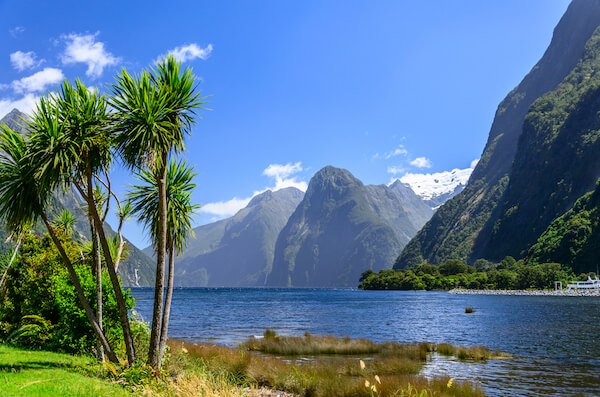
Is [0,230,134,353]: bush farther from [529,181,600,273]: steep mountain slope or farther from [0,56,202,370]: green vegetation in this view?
[529,181,600,273]: steep mountain slope

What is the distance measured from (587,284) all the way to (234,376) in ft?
511

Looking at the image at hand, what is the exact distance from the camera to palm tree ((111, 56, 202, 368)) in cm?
1630

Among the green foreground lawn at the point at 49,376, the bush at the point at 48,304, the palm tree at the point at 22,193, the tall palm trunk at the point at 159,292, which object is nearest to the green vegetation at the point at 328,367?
the tall palm trunk at the point at 159,292

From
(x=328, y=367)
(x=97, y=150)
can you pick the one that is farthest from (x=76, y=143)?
(x=328, y=367)

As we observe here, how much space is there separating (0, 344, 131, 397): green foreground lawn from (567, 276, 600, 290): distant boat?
153000 mm

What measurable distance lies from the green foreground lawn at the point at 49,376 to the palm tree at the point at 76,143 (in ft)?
6.53

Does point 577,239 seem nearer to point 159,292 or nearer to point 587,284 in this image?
point 587,284

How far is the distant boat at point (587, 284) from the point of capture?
145 m

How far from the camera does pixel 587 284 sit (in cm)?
15112

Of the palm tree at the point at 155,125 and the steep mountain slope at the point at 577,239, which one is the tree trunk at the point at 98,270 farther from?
the steep mountain slope at the point at 577,239

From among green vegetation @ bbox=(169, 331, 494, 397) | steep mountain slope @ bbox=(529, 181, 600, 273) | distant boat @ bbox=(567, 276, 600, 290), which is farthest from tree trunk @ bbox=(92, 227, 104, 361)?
steep mountain slope @ bbox=(529, 181, 600, 273)

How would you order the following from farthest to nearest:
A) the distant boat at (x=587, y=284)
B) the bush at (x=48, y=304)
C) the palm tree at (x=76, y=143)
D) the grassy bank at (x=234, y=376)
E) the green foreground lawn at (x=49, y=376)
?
the distant boat at (x=587, y=284)
the bush at (x=48, y=304)
the palm tree at (x=76, y=143)
the grassy bank at (x=234, y=376)
the green foreground lawn at (x=49, y=376)

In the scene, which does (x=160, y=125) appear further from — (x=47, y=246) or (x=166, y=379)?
(x=47, y=246)

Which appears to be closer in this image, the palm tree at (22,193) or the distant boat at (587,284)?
the palm tree at (22,193)
